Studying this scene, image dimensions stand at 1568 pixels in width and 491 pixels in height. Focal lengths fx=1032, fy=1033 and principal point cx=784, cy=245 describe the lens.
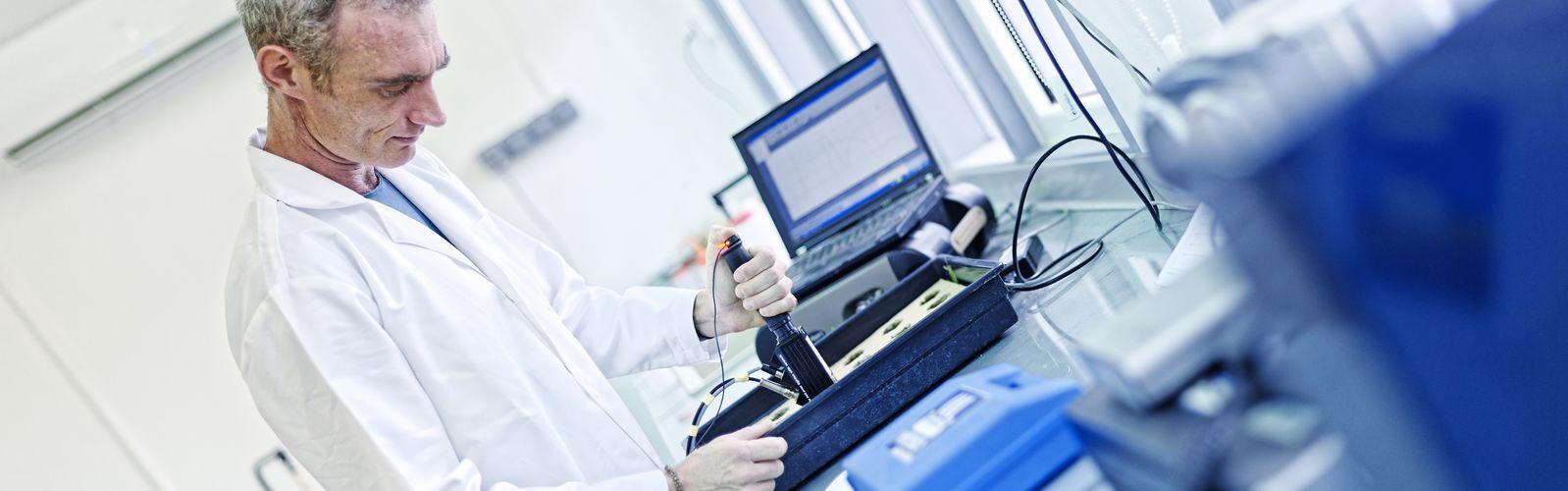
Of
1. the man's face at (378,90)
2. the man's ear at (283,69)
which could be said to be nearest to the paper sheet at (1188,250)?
the man's face at (378,90)

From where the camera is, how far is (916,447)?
27.2 inches

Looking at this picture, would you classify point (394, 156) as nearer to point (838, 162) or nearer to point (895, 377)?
point (895, 377)

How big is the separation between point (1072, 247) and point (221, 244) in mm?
3078

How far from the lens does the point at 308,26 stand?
1.18 meters

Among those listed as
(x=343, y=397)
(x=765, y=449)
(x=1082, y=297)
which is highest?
(x=343, y=397)

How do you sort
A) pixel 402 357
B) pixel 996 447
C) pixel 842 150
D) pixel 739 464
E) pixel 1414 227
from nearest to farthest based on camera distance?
pixel 1414 227 → pixel 996 447 → pixel 739 464 → pixel 402 357 → pixel 842 150

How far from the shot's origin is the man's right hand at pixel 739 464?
103cm

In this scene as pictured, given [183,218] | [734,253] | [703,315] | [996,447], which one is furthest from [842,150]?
[183,218]

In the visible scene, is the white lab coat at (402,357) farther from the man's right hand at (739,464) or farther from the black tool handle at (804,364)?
the black tool handle at (804,364)

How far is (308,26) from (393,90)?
0.38ft

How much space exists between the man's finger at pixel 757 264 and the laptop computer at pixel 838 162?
0.43 m

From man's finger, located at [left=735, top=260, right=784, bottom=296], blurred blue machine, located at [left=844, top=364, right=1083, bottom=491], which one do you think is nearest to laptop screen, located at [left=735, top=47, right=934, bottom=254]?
man's finger, located at [left=735, top=260, right=784, bottom=296]

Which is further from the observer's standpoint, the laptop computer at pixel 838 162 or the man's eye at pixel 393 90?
the laptop computer at pixel 838 162

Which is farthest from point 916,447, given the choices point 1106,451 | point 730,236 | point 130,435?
point 130,435
